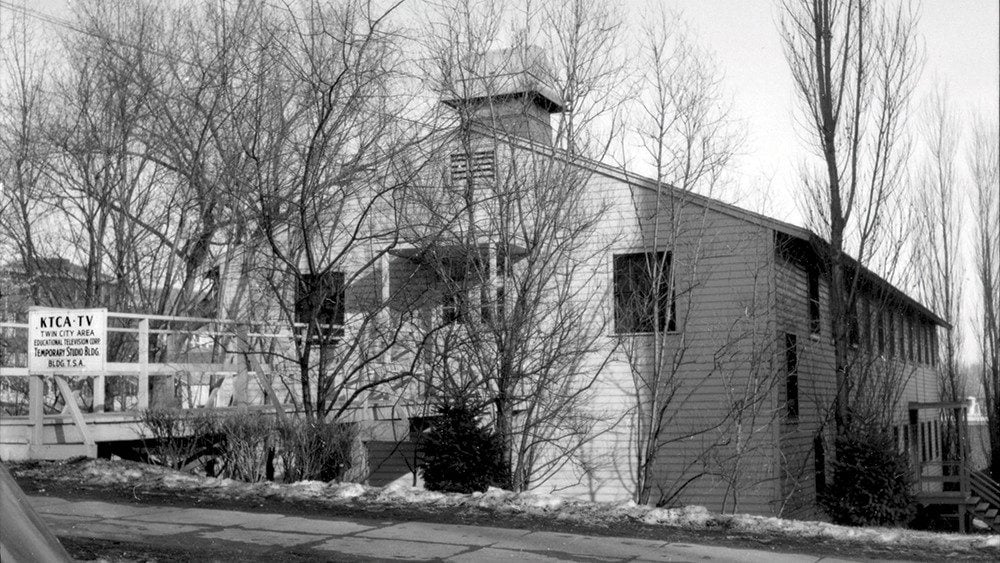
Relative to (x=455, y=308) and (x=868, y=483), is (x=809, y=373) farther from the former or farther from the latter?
(x=455, y=308)

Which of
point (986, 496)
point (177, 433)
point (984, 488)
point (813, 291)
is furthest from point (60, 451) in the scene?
point (984, 488)

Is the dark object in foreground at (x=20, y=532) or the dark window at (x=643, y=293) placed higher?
the dark window at (x=643, y=293)

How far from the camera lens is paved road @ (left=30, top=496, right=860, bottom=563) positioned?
7.69 meters

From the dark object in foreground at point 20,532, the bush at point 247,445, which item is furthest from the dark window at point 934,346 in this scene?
the dark object in foreground at point 20,532

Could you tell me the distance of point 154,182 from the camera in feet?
67.8

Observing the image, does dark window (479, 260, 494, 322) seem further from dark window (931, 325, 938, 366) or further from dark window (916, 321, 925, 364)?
dark window (931, 325, 938, 366)

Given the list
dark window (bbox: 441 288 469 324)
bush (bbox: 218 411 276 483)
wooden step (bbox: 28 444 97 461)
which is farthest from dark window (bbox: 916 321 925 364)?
wooden step (bbox: 28 444 97 461)

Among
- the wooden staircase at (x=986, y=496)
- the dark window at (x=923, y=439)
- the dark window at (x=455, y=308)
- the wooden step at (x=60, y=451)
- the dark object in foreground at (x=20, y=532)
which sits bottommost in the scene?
the wooden staircase at (x=986, y=496)

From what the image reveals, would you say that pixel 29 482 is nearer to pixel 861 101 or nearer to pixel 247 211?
pixel 247 211

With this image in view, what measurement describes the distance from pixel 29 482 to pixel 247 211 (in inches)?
300

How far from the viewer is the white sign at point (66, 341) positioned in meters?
12.7

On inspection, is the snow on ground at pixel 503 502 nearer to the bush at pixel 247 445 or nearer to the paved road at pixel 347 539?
the bush at pixel 247 445

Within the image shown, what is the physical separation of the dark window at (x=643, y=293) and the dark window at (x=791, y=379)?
245cm

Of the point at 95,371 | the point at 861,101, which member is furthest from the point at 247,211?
the point at 861,101
